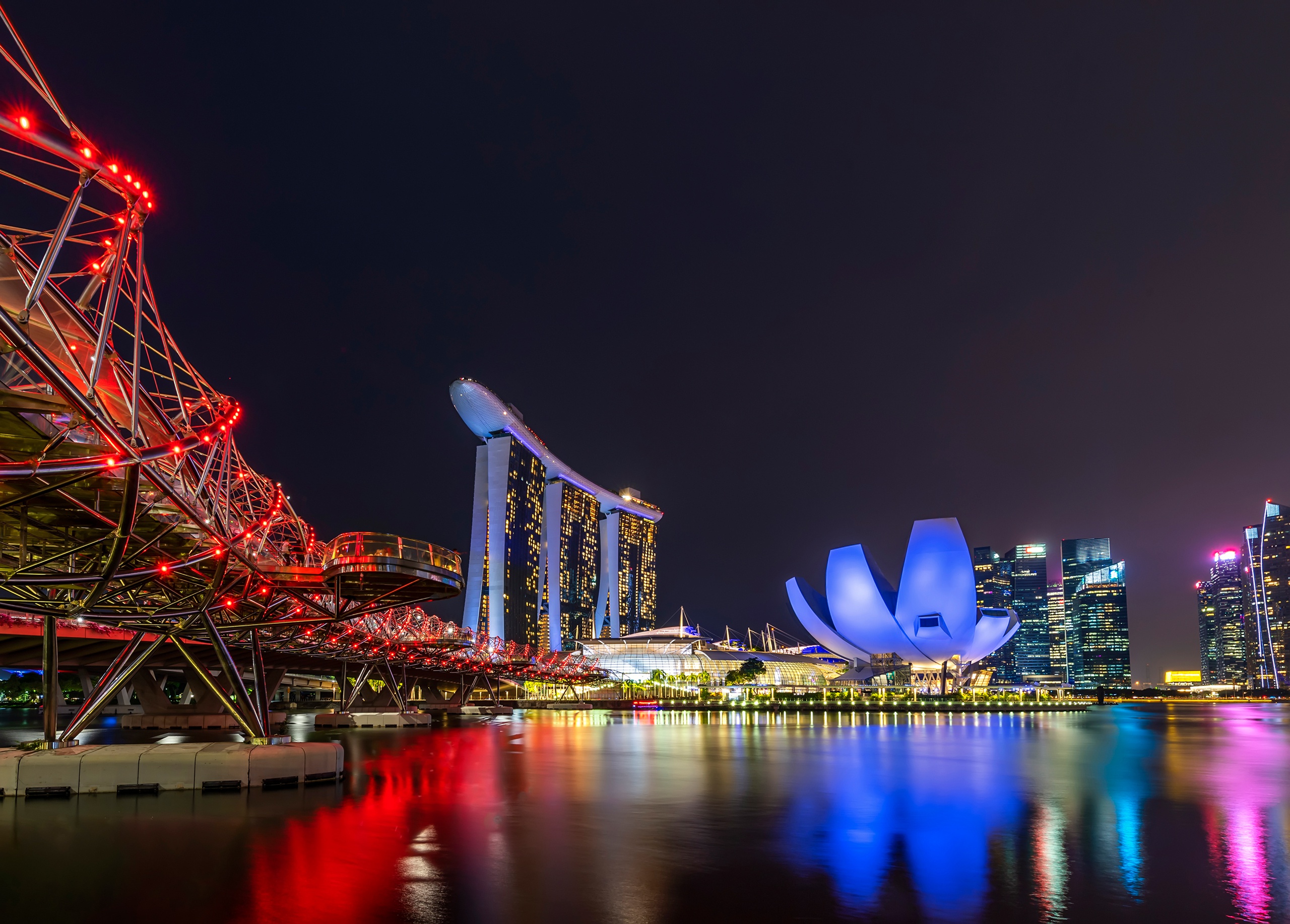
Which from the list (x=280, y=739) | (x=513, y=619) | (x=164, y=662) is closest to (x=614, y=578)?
(x=513, y=619)

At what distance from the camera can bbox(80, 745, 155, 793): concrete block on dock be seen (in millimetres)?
15859

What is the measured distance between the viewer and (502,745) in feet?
101

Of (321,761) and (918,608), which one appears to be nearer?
(321,761)

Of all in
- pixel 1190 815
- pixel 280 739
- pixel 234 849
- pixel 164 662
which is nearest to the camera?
pixel 234 849

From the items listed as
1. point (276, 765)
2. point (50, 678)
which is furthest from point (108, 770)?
point (50, 678)

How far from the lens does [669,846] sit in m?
11.9

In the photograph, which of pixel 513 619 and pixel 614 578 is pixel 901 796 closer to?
pixel 513 619

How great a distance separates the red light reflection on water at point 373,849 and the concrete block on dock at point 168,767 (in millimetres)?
3121

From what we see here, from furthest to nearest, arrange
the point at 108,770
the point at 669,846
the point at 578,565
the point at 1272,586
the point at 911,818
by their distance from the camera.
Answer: the point at 578,565 < the point at 1272,586 < the point at 108,770 < the point at 911,818 < the point at 669,846

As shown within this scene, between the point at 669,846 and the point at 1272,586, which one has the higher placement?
the point at 1272,586

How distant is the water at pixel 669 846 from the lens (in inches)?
343

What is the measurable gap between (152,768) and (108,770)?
27.5 inches

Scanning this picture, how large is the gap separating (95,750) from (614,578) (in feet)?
500

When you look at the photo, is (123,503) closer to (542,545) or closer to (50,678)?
(50,678)
